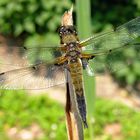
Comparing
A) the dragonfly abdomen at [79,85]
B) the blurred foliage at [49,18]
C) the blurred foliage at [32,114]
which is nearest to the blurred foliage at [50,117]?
the blurred foliage at [32,114]

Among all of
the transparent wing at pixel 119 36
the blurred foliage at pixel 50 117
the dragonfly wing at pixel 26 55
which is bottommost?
the blurred foliage at pixel 50 117

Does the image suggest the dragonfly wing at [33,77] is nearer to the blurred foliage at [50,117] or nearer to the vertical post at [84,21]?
the vertical post at [84,21]

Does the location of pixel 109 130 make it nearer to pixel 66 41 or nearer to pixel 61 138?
pixel 61 138

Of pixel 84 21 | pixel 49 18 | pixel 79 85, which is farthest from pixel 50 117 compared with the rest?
pixel 84 21

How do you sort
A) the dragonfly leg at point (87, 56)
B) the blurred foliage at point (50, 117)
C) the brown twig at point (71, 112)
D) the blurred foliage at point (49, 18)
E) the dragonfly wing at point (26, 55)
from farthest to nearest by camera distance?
the blurred foliage at point (49, 18) < the blurred foliage at point (50, 117) < the dragonfly wing at point (26, 55) < the dragonfly leg at point (87, 56) < the brown twig at point (71, 112)

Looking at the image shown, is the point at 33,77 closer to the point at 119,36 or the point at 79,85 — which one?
the point at 79,85

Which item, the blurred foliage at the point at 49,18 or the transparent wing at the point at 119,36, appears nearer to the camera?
the transparent wing at the point at 119,36

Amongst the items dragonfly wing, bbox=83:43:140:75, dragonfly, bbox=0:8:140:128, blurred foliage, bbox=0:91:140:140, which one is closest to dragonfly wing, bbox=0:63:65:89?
dragonfly, bbox=0:8:140:128
